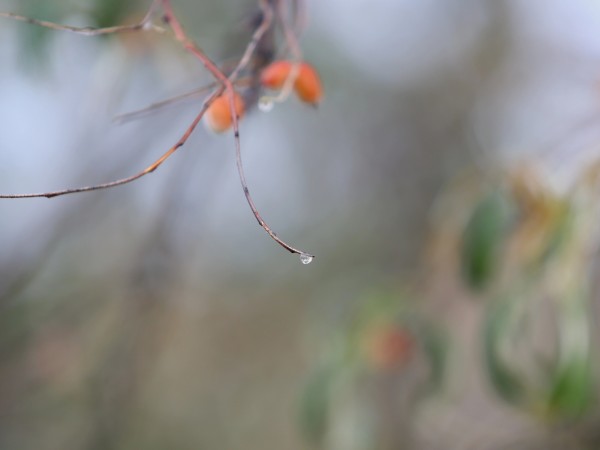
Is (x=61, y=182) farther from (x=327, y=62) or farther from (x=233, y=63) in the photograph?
(x=233, y=63)

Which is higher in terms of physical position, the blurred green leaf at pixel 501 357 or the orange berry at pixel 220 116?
the orange berry at pixel 220 116

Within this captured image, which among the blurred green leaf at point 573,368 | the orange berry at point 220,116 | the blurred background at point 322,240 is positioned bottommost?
the blurred background at point 322,240

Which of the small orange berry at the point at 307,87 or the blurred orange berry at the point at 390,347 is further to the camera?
the blurred orange berry at the point at 390,347

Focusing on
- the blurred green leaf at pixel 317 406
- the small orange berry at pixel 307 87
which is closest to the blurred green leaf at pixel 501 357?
the blurred green leaf at pixel 317 406

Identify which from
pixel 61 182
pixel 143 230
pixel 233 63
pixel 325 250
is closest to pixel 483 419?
pixel 325 250

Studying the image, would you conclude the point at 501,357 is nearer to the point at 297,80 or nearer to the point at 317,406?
the point at 317,406

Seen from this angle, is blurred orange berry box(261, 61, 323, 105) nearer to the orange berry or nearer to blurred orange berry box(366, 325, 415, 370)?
the orange berry

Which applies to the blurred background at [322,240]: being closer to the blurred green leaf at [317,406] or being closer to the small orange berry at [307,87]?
the blurred green leaf at [317,406]

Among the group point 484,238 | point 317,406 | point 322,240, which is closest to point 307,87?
point 484,238
